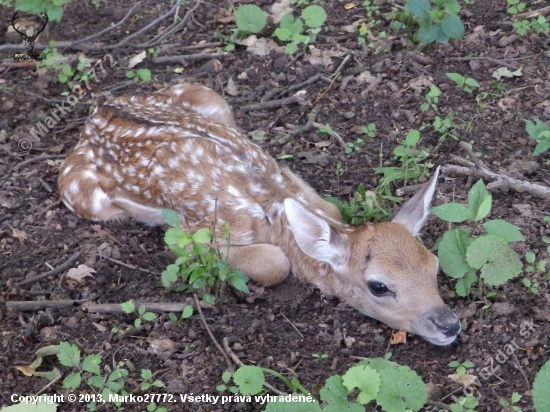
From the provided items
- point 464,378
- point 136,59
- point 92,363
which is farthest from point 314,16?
point 92,363

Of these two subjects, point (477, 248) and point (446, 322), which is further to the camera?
point (477, 248)

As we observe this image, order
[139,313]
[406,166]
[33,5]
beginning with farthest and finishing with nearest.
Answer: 1. [33,5]
2. [406,166]
3. [139,313]

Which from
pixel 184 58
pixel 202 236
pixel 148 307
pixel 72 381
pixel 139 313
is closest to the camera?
pixel 72 381

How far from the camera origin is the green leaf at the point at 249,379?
13.7 ft

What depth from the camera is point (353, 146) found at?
251 inches

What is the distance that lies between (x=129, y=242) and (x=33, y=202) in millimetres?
1041

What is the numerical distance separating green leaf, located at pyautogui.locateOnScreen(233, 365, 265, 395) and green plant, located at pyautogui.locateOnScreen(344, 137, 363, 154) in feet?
8.60

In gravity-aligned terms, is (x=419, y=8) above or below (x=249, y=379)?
above

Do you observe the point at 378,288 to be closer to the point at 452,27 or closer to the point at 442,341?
the point at 442,341

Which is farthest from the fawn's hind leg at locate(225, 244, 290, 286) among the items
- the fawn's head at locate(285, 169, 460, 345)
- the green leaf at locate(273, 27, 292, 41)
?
the green leaf at locate(273, 27, 292, 41)

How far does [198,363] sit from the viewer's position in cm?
461

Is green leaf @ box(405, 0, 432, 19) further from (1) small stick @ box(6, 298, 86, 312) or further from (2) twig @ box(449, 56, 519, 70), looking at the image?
(1) small stick @ box(6, 298, 86, 312)

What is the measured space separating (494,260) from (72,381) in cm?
261

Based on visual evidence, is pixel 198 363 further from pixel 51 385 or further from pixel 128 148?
pixel 128 148
